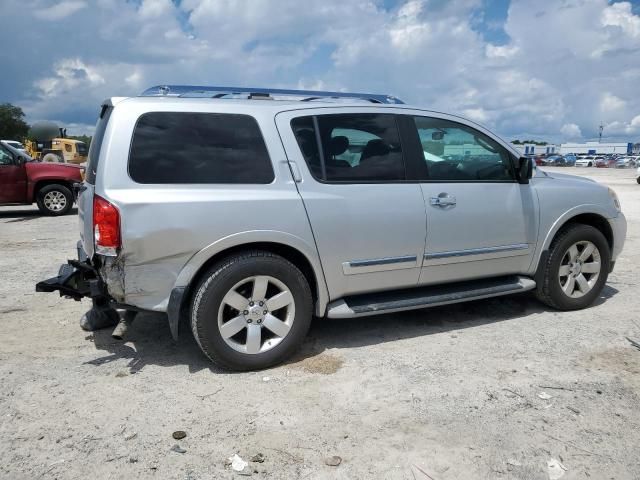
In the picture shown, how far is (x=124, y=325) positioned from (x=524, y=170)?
3.67 m

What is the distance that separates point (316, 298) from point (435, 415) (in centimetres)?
123

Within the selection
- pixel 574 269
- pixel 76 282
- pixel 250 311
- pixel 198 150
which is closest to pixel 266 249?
pixel 250 311

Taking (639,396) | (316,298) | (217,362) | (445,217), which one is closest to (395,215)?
(445,217)

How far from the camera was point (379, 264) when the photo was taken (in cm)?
396

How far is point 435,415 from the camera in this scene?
3102mm

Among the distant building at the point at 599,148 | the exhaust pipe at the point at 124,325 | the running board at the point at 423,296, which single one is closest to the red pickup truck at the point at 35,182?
the exhaust pipe at the point at 124,325

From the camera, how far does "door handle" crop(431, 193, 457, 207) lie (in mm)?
4116

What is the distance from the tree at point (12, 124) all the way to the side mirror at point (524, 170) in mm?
81127

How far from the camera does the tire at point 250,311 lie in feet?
11.3

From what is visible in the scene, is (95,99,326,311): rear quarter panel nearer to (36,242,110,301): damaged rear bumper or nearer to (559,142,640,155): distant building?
(36,242,110,301): damaged rear bumper

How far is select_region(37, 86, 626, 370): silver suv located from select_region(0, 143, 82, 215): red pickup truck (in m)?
8.60

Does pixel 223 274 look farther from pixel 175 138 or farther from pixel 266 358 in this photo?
pixel 175 138

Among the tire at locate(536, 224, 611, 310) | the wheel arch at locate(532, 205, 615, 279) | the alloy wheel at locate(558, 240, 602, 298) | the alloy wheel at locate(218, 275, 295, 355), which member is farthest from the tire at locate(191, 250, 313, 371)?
the alloy wheel at locate(558, 240, 602, 298)

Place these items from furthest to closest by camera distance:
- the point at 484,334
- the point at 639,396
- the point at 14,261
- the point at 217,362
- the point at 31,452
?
the point at 14,261
the point at 484,334
the point at 217,362
the point at 639,396
the point at 31,452
